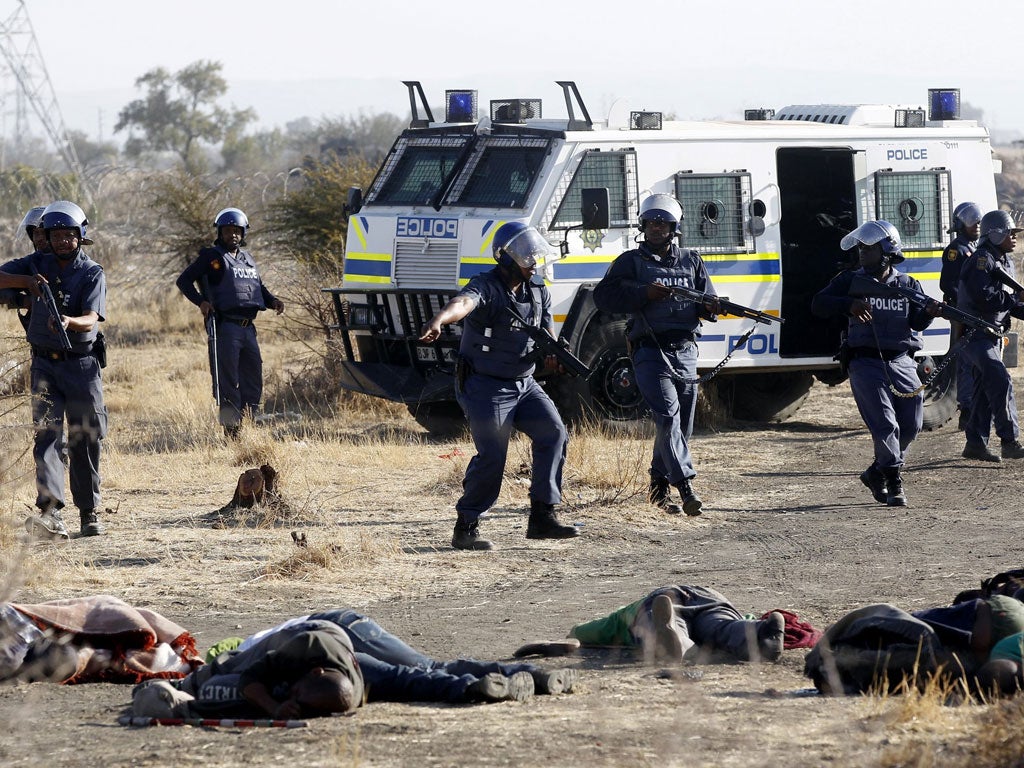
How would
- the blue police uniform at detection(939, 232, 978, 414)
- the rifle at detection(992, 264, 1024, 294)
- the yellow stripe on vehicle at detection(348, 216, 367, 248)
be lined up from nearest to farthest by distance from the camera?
the rifle at detection(992, 264, 1024, 294)
the blue police uniform at detection(939, 232, 978, 414)
the yellow stripe on vehicle at detection(348, 216, 367, 248)

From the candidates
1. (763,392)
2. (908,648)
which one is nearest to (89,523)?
(908,648)

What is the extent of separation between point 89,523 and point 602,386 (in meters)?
4.71

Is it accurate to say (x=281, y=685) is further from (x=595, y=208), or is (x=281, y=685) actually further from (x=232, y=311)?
(x=232, y=311)

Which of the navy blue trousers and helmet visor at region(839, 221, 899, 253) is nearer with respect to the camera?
the navy blue trousers

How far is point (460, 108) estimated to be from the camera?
13062 millimetres

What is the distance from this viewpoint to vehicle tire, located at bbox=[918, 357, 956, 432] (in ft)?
46.9

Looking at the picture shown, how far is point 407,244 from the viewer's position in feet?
40.7

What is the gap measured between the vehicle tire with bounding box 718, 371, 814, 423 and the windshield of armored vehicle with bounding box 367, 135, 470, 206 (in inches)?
142

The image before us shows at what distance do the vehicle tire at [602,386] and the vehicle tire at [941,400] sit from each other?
290 cm

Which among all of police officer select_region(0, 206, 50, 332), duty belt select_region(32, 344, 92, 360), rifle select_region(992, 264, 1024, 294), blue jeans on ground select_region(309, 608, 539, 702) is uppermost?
police officer select_region(0, 206, 50, 332)

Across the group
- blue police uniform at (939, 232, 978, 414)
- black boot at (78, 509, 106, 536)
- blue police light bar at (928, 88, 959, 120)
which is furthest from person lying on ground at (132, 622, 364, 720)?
blue police light bar at (928, 88, 959, 120)

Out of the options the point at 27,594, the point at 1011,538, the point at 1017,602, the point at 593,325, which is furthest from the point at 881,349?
the point at 27,594

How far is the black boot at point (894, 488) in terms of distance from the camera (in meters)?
10.3

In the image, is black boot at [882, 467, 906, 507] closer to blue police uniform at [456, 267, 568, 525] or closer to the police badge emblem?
blue police uniform at [456, 267, 568, 525]
